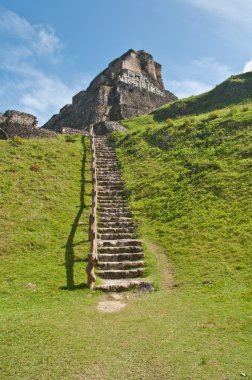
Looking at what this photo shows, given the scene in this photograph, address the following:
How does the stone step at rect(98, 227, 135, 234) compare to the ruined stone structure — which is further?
the ruined stone structure

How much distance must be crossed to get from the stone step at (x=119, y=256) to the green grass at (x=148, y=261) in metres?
0.49

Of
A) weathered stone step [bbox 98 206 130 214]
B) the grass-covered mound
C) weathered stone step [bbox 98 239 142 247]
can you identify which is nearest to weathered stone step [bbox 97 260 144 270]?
weathered stone step [bbox 98 239 142 247]

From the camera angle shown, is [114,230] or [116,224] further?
[116,224]

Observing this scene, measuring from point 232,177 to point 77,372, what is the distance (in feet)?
56.8

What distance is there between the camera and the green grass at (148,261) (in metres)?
9.48

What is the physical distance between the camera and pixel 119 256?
1817 cm

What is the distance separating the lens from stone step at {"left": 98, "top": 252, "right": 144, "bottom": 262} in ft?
59.2

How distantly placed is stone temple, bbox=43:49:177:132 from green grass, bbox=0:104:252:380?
26.7 metres

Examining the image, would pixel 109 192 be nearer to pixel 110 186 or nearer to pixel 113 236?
pixel 110 186

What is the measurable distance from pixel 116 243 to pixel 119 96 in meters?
48.3

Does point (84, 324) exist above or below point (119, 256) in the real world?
below

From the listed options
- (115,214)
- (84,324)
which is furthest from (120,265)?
(115,214)

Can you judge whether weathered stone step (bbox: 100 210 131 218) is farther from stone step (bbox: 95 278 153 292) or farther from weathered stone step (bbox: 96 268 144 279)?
stone step (bbox: 95 278 153 292)

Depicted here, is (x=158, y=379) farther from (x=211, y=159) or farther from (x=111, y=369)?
(x=211, y=159)
